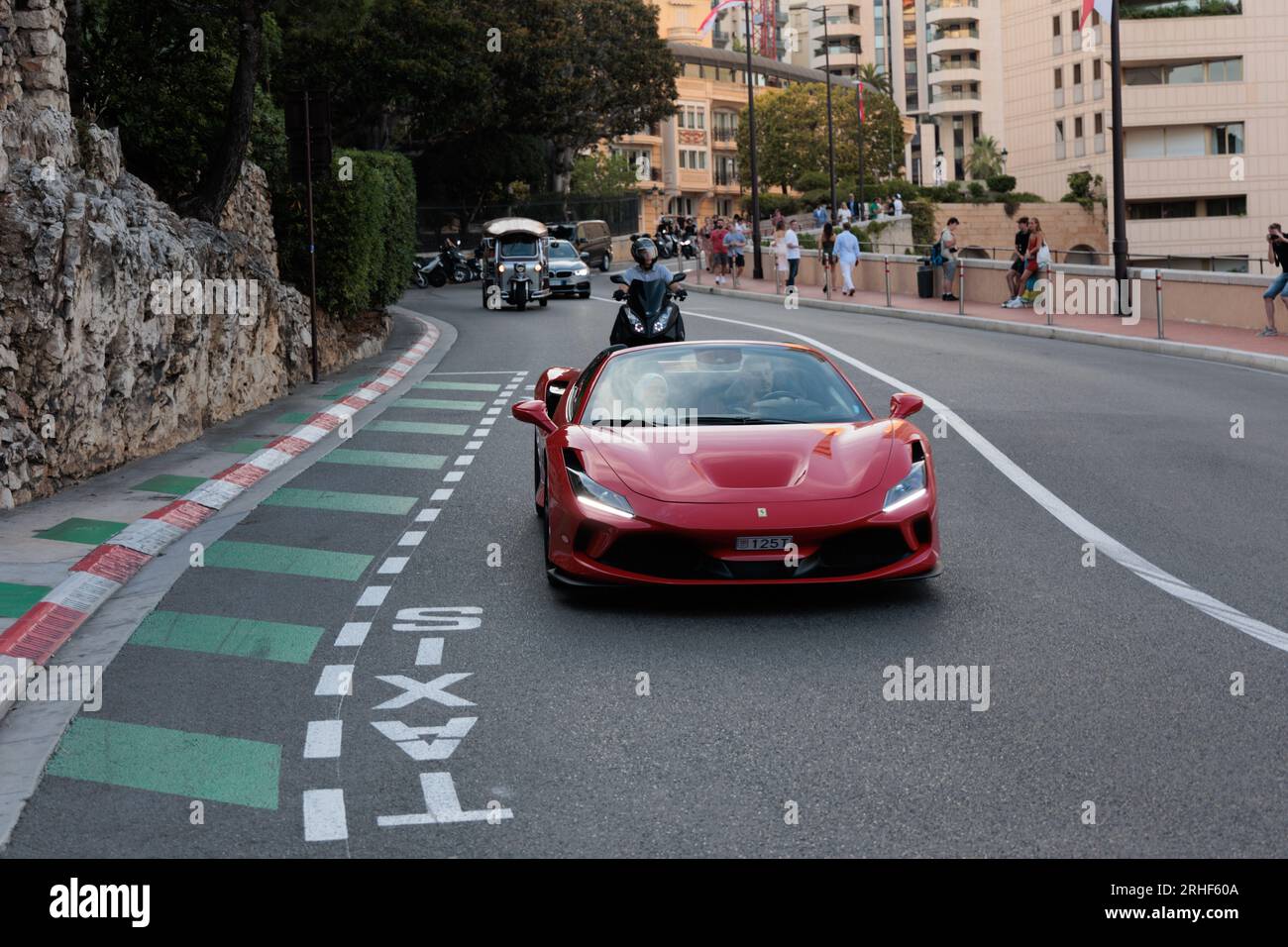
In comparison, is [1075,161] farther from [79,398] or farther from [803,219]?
[79,398]

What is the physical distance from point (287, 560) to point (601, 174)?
326 ft

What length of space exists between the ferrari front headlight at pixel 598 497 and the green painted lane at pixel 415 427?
31.0 feet

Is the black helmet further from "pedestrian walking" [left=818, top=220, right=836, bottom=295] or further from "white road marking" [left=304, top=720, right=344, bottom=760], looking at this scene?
"pedestrian walking" [left=818, top=220, right=836, bottom=295]

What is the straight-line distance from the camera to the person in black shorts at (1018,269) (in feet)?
119

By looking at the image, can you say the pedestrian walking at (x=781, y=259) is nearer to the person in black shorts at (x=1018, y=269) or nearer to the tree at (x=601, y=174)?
the person in black shorts at (x=1018, y=269)

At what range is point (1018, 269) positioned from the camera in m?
38.0

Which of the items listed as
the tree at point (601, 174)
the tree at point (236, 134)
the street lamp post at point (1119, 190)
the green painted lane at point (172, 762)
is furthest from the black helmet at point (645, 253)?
the tree at point (601, 174)

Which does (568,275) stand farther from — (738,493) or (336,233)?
(738,493)

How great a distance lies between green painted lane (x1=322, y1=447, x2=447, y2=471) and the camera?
53.3 feet

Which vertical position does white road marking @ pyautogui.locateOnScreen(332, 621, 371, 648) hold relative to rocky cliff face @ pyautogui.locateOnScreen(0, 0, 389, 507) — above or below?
below

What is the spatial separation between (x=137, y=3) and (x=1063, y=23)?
7316 centimetres

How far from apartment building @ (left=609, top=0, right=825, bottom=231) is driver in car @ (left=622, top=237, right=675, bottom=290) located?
11117 centimetres

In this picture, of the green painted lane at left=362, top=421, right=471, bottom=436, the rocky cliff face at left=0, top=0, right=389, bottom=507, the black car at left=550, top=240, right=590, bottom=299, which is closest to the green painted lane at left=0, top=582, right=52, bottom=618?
the rocky cliff face at left=0, top=0, right=389, bottom=507

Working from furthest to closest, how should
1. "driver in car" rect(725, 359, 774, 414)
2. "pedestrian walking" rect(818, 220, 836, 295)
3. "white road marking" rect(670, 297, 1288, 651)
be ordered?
"pedestrian walking" rect(818, 220, 836, 295)
"driver in car" rect(725, 359, 774, 414)
"white road marking" rect(670, 297, 1288, 651)
